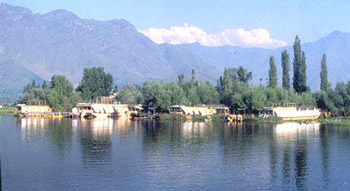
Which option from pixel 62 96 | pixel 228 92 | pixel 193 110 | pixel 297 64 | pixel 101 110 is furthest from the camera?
pixel 62 96

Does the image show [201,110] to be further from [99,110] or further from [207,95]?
[99,110]

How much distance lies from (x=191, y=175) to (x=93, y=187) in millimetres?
6067

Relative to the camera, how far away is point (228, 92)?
95125 millimetres

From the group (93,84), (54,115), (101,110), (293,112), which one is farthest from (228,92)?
(54,115)

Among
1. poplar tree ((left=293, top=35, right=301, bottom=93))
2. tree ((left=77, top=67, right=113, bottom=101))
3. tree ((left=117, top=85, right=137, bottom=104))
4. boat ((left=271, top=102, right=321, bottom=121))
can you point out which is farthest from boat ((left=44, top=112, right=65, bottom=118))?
poplar tree ((left=293, top=35, right=301, bottom=93))

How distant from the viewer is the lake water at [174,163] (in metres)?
25.4

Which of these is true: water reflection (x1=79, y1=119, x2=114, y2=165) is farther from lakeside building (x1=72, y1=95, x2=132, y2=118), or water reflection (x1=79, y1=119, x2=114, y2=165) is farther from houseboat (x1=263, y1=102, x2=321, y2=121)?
lakeside building (x1=72, y1=95, x2=132, y2=118)

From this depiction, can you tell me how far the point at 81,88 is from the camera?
11300 cm

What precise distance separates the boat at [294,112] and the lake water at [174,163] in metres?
34.3

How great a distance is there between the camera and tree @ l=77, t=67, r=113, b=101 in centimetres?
11019

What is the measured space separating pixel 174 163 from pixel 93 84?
270 feet

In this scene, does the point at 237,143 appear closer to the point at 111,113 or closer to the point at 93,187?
the point at 93,187

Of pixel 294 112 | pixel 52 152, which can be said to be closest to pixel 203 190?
pixel 52 152

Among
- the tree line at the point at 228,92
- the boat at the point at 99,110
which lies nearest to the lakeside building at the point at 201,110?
the tree line at the point at 228,92
